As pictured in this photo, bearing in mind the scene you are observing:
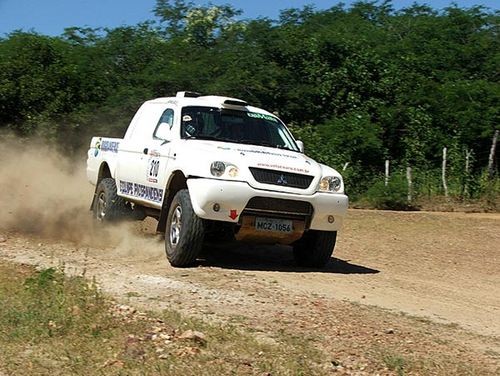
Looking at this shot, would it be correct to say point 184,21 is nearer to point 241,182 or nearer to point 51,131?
point 51,131

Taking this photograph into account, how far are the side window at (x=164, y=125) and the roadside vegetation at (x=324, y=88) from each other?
988cm

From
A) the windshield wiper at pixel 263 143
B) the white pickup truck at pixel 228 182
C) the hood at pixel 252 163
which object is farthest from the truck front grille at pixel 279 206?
the windshield wiper at pixel 263 143

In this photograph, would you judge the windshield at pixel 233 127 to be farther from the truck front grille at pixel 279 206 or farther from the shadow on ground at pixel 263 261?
the shadow on ground at pixel 263 261

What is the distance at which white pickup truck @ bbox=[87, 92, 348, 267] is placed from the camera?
9672mm

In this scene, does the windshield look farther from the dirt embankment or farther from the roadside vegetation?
the roadside vegetation

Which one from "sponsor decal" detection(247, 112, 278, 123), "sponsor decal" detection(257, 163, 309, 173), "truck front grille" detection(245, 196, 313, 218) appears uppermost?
"sponsor decal" detection(247, 112, 278, 123)

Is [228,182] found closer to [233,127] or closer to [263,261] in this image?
[233,127]

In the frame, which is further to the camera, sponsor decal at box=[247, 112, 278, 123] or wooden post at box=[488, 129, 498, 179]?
wooden post at box=[488, 129, 498, 179]

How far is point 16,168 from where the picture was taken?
1988 cm

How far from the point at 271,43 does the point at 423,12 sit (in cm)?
1299

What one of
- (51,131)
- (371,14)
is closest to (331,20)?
(371,14)

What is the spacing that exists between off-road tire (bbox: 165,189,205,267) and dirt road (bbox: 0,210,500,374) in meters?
0.16

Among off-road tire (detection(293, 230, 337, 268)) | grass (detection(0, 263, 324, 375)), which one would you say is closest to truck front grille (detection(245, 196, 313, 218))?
off-road tire (detection(293, 230, 337, 268))

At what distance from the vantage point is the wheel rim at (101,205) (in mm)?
12656
